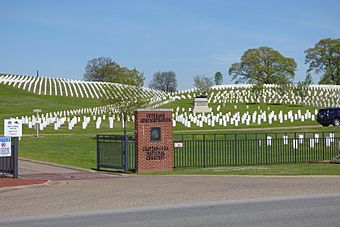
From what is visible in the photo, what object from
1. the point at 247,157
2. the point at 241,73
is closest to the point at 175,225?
the point at 247,157

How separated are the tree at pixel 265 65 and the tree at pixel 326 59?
4.20m

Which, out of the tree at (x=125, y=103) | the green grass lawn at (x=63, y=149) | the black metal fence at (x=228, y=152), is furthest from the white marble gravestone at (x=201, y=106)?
the black metal fence at (x=228, y=152)

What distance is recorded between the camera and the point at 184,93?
93.1 m

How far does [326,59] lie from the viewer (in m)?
116

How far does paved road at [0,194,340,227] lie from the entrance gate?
9.88m

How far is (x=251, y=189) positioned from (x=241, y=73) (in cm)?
11113

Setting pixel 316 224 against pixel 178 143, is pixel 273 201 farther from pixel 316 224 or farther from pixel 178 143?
pixel 178 143

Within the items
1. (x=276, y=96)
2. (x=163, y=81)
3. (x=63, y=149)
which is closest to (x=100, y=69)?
(x=163, y=81)

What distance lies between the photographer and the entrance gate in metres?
22.4

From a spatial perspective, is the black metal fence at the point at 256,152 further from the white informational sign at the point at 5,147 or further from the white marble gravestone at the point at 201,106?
the white marble gravestone at the point at 201,106

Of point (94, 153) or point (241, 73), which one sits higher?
point (241, 73)

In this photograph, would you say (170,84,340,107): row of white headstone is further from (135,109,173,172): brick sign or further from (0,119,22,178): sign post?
(0,119,22,178): sign post

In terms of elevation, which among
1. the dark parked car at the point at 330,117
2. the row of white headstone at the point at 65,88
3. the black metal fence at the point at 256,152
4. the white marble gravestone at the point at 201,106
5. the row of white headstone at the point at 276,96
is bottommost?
the black metal fence at the point at 256,152

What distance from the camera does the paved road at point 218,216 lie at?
402 inches
